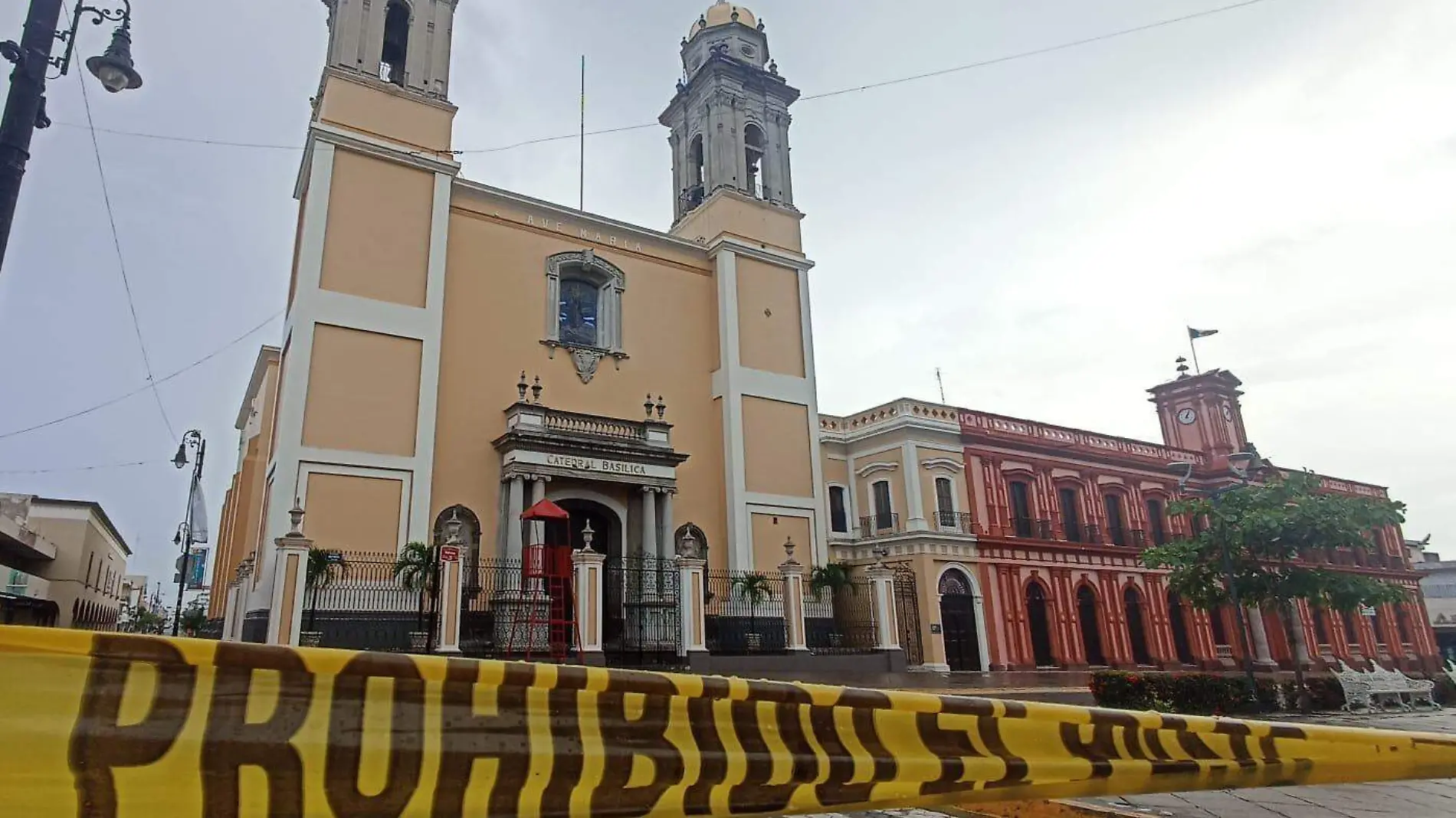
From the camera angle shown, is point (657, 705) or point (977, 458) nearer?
point (657, 705)

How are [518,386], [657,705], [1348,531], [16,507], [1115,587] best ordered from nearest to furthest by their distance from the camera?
[657,705] < [518,386] < [1348,531] < [1115,587] < [16,507]

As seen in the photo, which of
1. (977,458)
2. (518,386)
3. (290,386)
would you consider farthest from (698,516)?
(977,458)

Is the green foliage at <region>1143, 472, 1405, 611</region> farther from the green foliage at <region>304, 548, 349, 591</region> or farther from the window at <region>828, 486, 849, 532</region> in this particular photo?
the green foliage at <region>304, 548, 349, 591</region>

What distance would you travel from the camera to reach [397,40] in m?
18.3

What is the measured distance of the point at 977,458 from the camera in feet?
82.8

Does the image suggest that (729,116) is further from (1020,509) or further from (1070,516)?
(1070,516)

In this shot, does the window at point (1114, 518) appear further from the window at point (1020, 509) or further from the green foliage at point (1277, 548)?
the green foliage at point (1277, 548)

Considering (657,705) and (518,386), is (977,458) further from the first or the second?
(657,705)

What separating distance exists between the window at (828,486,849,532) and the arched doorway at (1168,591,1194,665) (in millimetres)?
11306

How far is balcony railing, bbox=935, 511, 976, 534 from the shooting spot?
2389 cm

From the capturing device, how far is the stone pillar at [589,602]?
1271 cm

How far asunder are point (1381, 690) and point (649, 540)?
1579 cm

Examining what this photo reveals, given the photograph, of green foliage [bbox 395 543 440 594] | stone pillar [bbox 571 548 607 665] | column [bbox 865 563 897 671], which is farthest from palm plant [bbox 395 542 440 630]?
column [bbox 865 563 897 671]

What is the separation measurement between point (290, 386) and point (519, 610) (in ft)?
17.7
